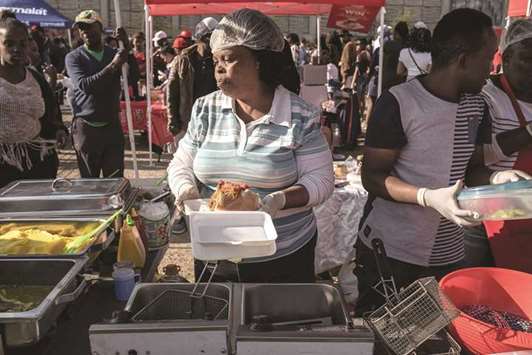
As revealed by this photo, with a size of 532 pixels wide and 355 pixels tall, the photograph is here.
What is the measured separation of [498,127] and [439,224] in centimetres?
45

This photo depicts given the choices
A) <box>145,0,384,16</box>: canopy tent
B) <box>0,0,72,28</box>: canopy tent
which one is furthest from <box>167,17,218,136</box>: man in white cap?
<box>0,0,72,28</box>: canopy tent

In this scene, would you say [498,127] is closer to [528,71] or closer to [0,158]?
[528,71]

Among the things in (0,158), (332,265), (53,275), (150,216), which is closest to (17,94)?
(0,158)

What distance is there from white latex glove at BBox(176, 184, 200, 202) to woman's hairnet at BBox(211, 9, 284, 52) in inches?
15.8

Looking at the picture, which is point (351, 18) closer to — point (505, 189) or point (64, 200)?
point (64, 200)

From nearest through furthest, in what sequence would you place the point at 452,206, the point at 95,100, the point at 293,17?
the point at 452,206
the point at 95,100
the point at 293,17

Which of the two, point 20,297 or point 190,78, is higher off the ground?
point 190,78

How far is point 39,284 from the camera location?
146 centimetres

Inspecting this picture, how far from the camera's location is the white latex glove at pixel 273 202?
1.33 meters

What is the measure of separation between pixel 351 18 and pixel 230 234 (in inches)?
210

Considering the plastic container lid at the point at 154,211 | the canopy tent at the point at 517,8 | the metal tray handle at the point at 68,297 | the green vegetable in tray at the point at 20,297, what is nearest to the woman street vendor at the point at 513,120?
the plastic container lid at the point at 154,211

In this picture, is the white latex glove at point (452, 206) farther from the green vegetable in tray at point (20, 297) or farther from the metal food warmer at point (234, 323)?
the green vegetable in tray at point (20, 297)

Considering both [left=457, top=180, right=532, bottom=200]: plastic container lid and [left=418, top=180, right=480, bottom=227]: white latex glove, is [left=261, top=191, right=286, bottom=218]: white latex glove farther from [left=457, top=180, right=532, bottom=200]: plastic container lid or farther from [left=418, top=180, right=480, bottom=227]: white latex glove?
[left=457, top=180, right=532, bottom=200]: plastic container lid

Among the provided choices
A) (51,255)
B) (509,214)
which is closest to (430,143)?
(509,214)
